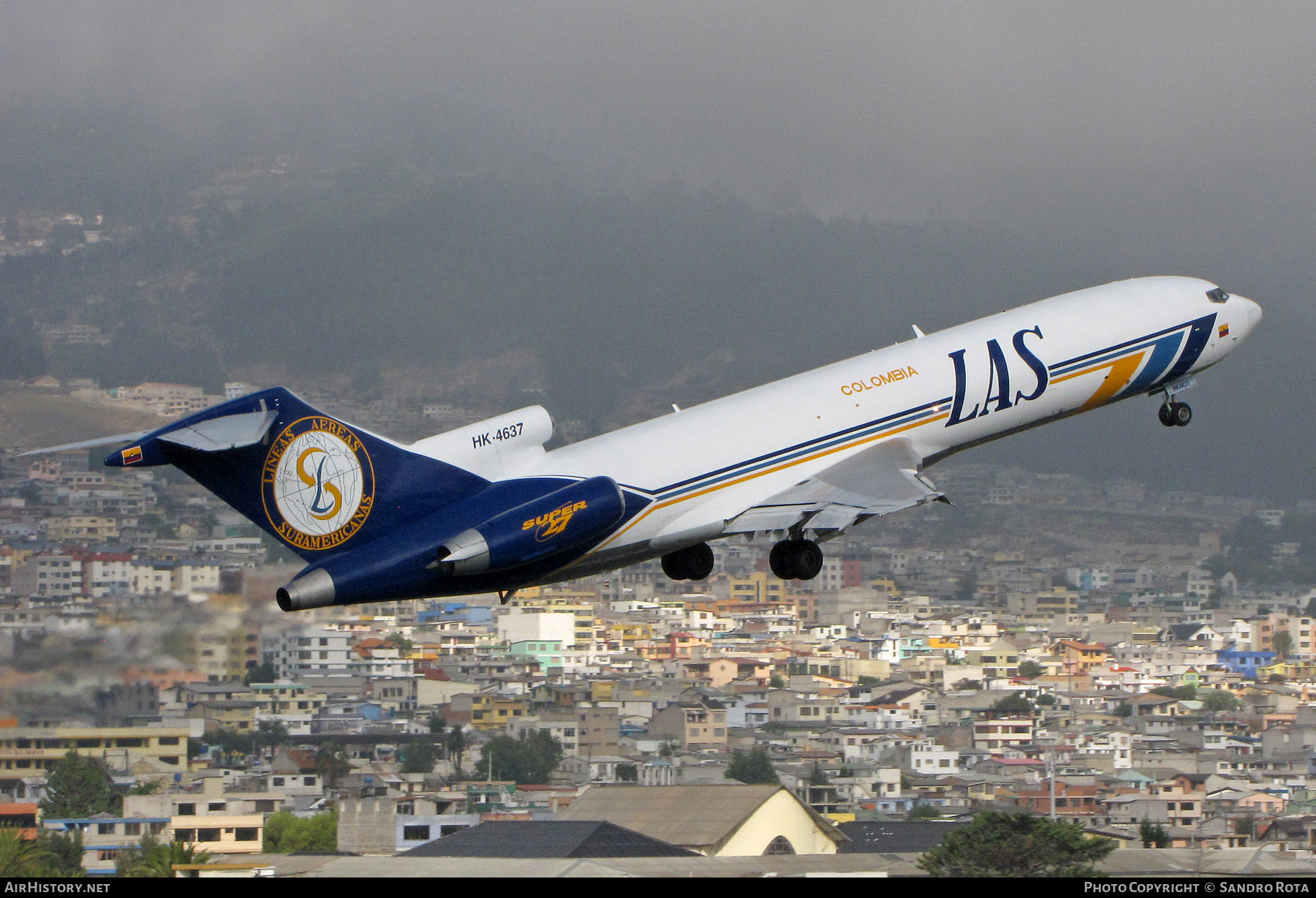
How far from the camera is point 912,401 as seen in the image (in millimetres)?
39719

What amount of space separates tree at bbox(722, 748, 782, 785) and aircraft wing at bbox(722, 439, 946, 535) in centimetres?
5986

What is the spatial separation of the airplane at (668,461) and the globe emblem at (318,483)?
3 cm

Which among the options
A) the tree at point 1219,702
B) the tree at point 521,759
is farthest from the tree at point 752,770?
the tree at point 1219,702

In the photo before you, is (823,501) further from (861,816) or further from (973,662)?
(973,662)

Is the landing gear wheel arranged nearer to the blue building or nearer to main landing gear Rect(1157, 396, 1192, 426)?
main landing gear Rect(1157, 396, 1192, 426)

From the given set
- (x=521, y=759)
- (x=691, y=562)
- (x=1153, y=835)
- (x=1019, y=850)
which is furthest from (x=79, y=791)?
(x=1153, y=835)

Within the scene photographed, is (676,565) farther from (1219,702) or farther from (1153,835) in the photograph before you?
(1219,702)

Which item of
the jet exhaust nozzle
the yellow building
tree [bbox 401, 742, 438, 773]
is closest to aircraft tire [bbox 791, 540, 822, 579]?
the jet exhaust nozzle

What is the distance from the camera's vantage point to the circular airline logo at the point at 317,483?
3167 centimetres

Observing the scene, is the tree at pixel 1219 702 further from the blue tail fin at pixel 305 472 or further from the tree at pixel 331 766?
the blue tail fin at pixel 305 472

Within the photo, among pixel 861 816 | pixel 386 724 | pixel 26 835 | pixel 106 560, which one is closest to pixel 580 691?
pixel 386 724

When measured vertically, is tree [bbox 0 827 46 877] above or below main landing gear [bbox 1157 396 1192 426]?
below

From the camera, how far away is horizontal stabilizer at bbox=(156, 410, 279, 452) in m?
30.4
